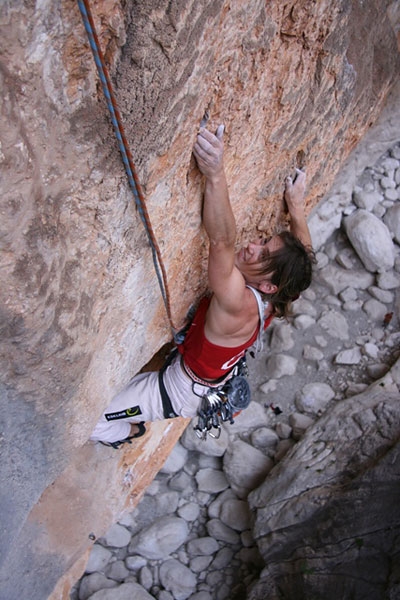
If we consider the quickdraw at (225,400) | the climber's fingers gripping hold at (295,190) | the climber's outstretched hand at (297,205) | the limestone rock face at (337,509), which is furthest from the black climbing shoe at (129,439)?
the climber's fingers gripping hold at (295,190)

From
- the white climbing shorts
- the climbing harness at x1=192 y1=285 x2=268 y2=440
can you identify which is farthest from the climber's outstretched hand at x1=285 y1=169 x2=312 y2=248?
the white climbing shorts

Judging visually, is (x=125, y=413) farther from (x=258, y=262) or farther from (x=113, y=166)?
(x=113, y=166)

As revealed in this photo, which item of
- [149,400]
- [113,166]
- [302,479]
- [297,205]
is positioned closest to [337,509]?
[302,479]

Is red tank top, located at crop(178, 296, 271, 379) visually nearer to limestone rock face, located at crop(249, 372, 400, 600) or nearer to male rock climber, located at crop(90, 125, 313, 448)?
male rock climber, located at crop(90, 125, 313, 448)

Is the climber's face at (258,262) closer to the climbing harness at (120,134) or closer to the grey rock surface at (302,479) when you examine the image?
the climbing harness at (120,134)

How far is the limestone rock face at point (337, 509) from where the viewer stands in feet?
9.62

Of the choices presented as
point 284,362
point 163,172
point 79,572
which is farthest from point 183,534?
point 163,172

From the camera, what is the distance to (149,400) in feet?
9.74

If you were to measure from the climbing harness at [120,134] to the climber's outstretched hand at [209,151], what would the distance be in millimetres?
326

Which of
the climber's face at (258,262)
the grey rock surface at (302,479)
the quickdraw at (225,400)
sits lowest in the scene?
the grey rock surface at (302,479)

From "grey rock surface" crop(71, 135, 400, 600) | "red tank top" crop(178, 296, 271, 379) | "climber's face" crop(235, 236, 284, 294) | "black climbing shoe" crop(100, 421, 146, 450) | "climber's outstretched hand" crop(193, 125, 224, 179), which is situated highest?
"climber's outstretched hand" crop(193, 125, 224, 179)

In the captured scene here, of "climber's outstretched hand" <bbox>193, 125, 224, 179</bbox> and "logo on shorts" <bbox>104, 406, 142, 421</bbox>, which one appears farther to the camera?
"logo on shorts" <bbox>104, 406, 142, 421</bbox>

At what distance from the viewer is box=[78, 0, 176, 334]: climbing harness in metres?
1.38

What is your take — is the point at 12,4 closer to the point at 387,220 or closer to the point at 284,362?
the point at 284,362
